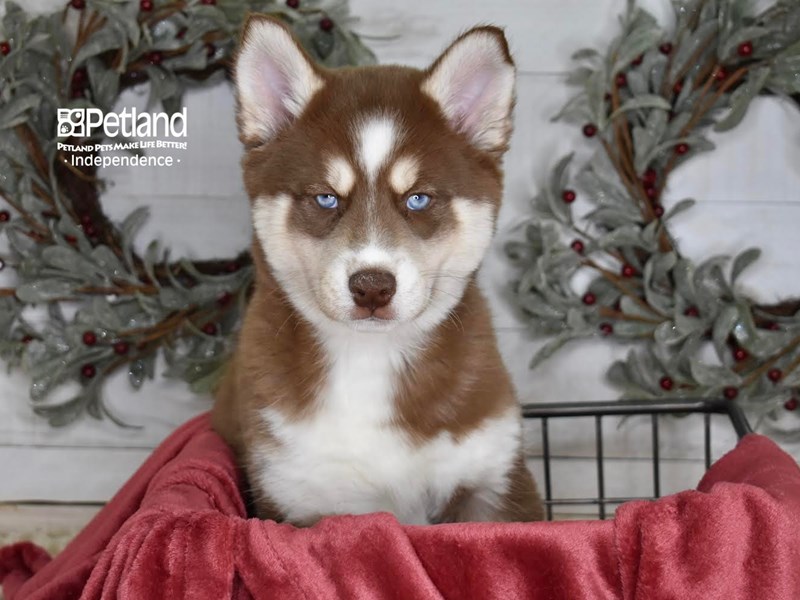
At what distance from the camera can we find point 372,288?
3.93 feet

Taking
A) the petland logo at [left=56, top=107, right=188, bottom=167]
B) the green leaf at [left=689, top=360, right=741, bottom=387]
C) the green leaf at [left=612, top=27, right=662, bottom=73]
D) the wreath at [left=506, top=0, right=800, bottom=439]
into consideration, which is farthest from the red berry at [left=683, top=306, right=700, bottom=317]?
the petland logo at [left=56, top=107, right=188, bottom=167]

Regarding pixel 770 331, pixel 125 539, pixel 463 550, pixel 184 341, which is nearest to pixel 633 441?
pixel 770 331

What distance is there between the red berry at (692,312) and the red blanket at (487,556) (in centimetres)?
95

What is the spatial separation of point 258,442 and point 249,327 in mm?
190

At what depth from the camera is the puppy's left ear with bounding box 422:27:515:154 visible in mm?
1329

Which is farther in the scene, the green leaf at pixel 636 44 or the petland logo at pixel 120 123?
the petland logo at pixel 120 123

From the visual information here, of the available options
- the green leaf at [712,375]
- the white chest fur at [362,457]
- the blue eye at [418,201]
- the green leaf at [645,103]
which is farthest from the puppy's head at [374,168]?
the green leaf at [712,375]

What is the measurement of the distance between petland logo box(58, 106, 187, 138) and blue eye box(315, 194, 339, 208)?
0.90 meters

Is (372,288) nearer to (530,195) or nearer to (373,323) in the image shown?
(373,323)

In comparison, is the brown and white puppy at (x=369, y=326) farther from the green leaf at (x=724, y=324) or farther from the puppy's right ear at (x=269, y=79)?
the green leaf at (x=724, y=324)

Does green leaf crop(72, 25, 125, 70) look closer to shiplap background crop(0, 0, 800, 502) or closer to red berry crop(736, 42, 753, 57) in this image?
shiplap background crop(0, 0, 800, 502)

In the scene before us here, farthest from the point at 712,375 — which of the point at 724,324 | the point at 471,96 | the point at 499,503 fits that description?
the point at 471,96

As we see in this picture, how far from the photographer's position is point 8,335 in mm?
2162

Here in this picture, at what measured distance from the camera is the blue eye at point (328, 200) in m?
1.31
